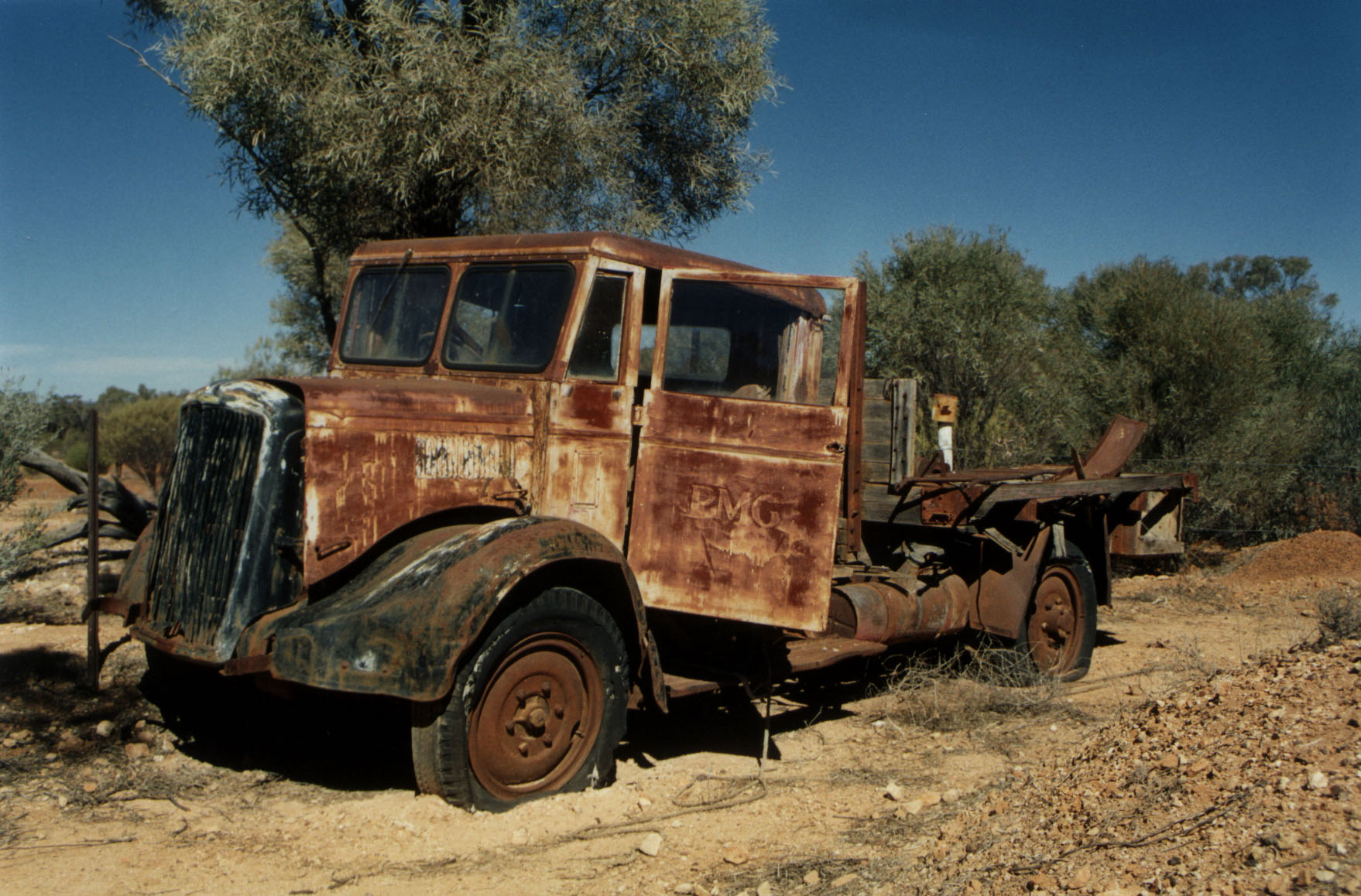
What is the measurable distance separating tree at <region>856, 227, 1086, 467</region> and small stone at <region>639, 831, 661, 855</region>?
8.87 metres

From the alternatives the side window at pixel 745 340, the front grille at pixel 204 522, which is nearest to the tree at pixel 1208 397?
the side window at pixel 745 340

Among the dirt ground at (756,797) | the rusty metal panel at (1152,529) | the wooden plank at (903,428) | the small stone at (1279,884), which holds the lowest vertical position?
the dirt ground at (756,797)

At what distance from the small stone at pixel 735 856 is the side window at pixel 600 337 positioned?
2.12 meters

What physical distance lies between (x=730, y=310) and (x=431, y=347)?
1481mm

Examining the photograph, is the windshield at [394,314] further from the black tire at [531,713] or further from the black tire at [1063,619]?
the black tire at [1063,619]

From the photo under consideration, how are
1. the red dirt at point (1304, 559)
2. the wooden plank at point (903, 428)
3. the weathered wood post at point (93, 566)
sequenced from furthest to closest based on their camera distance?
1. the red dirt at point (1304, 559)
2. the wooden plank at point (903, 428)
3. the weathered wood post at point (93, 566)

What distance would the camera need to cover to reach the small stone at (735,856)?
3.71 meters

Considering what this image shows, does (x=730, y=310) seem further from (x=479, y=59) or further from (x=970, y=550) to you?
(x=479, y=59)

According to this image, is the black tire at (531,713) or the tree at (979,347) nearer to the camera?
the black tire at (531,713)

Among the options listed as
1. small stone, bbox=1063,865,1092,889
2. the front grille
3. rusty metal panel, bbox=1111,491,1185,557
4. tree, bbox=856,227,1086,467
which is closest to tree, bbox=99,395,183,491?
tree, bbox=856,227,1086,467

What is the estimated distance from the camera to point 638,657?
4555 mm

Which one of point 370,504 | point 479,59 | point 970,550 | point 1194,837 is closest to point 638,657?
point 370,504

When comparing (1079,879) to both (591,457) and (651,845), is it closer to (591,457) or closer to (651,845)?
(651,845)

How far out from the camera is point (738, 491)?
4762 mm
